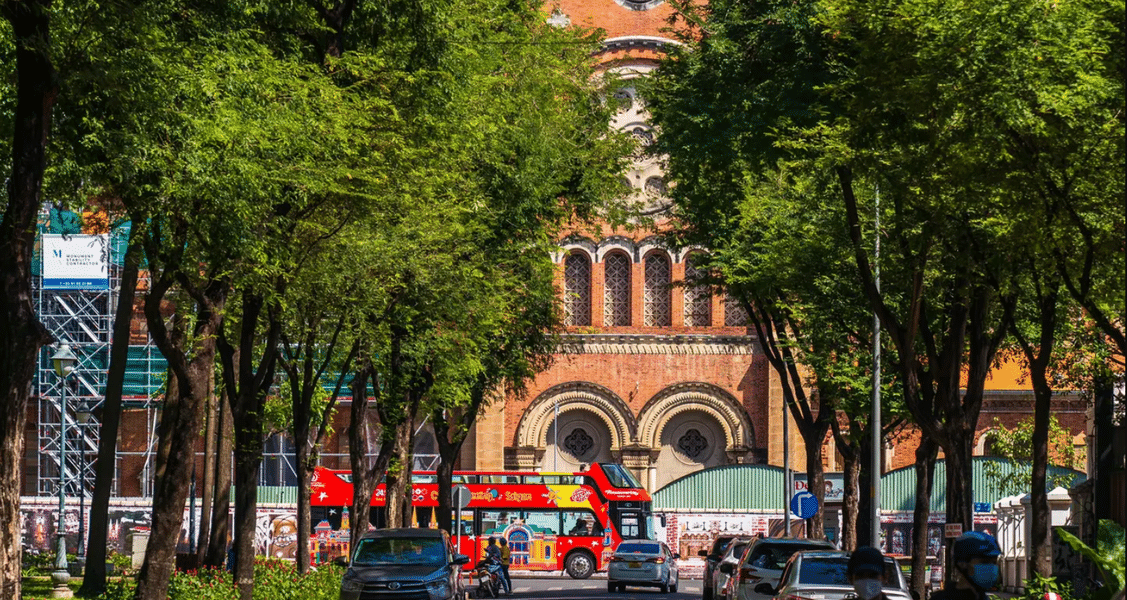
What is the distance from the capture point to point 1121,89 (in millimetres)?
17016

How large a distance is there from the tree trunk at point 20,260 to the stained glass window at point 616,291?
45.7 meters

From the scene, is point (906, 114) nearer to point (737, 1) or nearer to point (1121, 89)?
point (1121, 89)

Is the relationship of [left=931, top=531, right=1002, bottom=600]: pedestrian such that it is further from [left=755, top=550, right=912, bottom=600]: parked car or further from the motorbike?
the motorbike

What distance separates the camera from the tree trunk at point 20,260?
1384cm

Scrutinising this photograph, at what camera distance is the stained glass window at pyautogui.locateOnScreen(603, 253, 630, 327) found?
60188 millimetres

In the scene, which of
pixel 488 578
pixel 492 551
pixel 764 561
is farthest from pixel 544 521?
pixel 764 561

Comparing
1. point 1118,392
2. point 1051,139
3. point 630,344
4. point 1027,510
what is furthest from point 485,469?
point 1051,139

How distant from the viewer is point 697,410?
59375 millimetres

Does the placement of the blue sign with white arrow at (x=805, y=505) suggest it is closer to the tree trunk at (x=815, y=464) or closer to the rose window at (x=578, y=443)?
the tree trunk at (x=815, y=464)

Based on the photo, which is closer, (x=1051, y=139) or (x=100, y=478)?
Result: (x=1051, y=139)

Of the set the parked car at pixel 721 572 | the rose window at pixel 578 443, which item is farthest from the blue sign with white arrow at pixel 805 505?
the rose window at pixel 578 443

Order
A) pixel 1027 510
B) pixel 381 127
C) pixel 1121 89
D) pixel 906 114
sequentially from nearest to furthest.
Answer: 1. pixel 1121 89
2. pixel 906 114
3. pixel 381 127
4. pixel 1027 510

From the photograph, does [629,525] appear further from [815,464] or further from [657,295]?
[815,464]

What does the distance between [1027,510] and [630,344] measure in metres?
25.9
